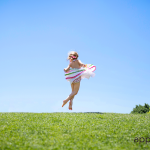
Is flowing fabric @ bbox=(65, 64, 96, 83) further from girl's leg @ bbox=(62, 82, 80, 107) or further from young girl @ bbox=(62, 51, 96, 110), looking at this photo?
girl's leg @ bbox=(62, 82, 80, 107)

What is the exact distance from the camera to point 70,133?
6430mm

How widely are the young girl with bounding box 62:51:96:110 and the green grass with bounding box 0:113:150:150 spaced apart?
2.40 meters

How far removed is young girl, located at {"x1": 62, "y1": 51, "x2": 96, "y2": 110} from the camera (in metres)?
10.2

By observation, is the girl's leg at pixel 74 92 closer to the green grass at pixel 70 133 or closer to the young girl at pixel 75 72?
the young girl at pixel 75 72

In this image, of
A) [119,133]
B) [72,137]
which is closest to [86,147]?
[72,137]

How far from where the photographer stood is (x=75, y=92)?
10.5 metres

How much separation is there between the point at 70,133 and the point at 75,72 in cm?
440
